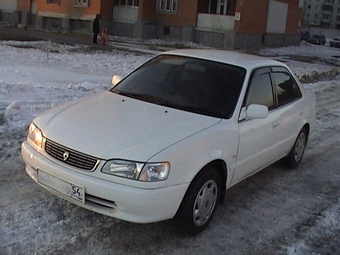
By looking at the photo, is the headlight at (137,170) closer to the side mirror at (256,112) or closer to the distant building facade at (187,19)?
the side mirror at (256,112)

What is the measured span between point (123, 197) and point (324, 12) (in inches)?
5050

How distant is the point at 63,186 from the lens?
12.6 ft

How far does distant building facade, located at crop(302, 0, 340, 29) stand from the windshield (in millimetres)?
123356

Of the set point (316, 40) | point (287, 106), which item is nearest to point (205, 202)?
point (287, 106)

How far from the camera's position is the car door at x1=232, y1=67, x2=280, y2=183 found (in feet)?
15.4

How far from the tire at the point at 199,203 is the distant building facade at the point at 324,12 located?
408ft

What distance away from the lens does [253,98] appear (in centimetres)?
496

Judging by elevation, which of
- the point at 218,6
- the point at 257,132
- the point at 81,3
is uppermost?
the point at 218,6

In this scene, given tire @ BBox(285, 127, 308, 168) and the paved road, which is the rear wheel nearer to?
tire @ BBox(285, 127, 308, 168)

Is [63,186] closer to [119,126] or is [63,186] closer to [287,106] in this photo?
[119,126]

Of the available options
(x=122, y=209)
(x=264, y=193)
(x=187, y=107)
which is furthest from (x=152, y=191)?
(x=264, y=193)

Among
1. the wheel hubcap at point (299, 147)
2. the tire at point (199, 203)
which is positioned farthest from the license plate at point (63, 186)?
the wheel hubcap at point (299, 147)

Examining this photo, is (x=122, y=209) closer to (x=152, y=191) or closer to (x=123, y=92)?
(x=152, y=191)

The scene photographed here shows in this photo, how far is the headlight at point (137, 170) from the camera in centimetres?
364
